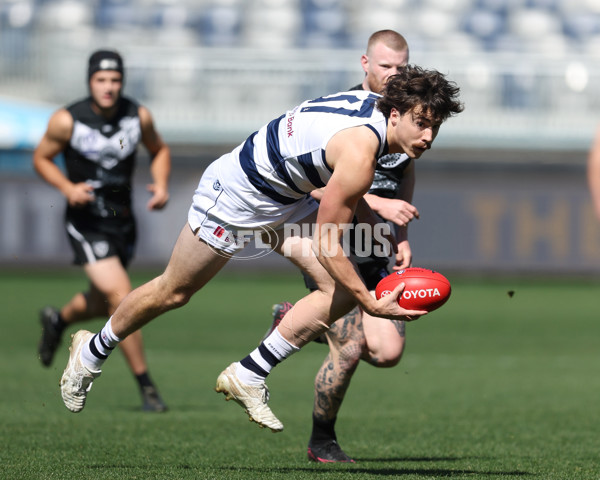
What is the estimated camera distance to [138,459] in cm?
592

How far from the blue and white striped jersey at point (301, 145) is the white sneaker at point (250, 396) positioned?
3.10 ft

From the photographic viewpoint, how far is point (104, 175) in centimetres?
860

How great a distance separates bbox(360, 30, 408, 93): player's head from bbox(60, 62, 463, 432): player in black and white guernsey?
735 millimetres

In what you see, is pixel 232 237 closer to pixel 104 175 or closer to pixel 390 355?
pixel 390 355

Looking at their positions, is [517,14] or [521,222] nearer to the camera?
[521,222]

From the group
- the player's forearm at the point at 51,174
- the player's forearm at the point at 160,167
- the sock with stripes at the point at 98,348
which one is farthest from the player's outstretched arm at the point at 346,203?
the player's forearm at the point at 160,167

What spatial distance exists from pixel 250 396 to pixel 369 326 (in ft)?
4.00

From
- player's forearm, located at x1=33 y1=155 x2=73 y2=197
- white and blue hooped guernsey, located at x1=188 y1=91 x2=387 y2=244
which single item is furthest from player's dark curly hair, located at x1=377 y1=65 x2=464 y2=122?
player's forearm, located at x1=33 y1=155 x2=73 y2=197

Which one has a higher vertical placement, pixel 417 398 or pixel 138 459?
pixel 138 459

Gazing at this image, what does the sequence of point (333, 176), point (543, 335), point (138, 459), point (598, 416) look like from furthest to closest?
point (543, 335) < point (598, 416) < point (138, 459) < point (333, 176)

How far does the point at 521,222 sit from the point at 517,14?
8013 mm

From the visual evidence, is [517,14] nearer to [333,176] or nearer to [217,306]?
[217,306]

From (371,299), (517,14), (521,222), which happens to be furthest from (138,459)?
(517,14)

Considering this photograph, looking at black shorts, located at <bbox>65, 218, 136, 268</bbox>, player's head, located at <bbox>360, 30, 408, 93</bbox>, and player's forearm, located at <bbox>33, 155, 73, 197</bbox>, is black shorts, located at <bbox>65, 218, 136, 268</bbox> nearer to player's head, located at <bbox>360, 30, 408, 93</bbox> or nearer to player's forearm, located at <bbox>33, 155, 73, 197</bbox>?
player's forearm, located at <bbox>33, 155, 73, 197</bbox>
